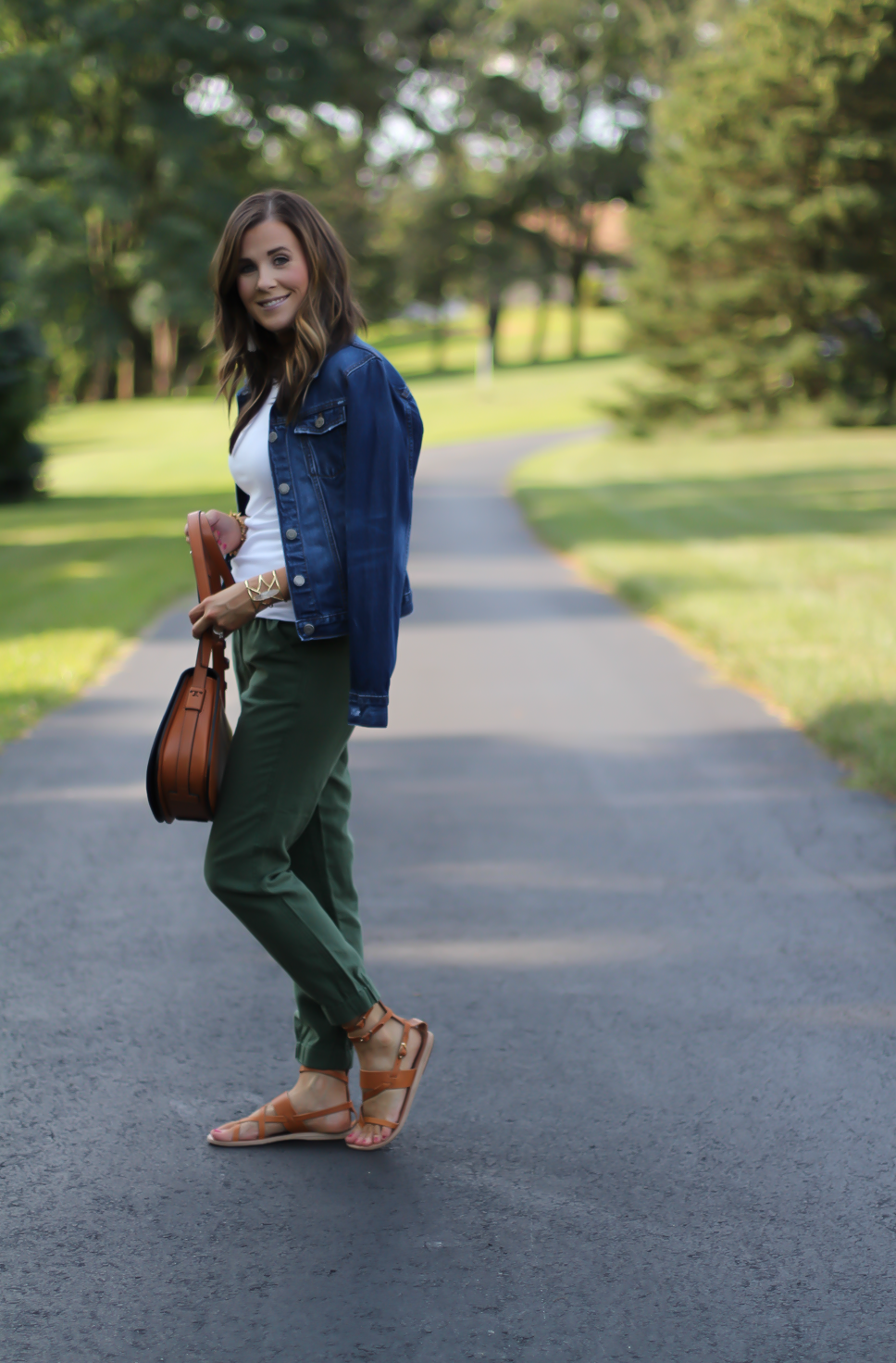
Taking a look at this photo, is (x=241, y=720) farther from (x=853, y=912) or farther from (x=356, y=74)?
(x=356, y=74)

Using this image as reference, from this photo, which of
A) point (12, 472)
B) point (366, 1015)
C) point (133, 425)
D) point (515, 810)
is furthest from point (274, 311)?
point (133, 425)

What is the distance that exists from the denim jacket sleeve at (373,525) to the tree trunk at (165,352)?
55.6 meters

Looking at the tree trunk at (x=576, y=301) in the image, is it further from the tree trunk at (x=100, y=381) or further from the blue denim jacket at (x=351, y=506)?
the blue denim jacket at (x=351, y=506)

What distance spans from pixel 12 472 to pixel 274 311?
21.0 meters

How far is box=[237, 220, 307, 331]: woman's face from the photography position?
3.02 meters

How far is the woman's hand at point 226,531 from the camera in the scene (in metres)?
3.07

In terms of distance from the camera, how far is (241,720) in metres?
3.09

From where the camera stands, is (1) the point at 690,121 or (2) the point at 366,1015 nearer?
(2) the point at 366,1015

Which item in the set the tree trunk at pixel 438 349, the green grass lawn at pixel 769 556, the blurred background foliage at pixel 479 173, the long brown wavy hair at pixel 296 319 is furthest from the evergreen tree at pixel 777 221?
the tree trunk at pixel 438 349

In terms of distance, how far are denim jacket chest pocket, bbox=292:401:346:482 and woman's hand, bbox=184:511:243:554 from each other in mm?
250

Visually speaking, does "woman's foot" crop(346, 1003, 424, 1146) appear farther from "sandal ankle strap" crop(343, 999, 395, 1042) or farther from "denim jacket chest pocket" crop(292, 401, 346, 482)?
"denim jacket chest pocket" crop(292, 401, 346, 482)

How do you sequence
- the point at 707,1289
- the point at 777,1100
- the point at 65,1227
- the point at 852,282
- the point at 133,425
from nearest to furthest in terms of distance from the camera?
the point at 707,1289 → the point at 65,1227 → the point at 777,1100 → the point at 852,282 → the point at 133,425

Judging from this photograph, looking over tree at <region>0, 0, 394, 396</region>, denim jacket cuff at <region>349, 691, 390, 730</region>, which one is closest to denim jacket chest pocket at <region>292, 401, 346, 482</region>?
denim jacket cuff at <region>349, 691, 390, 730</region>

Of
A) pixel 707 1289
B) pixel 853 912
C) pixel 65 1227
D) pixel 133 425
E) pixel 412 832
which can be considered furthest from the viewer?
pixel 133 425
